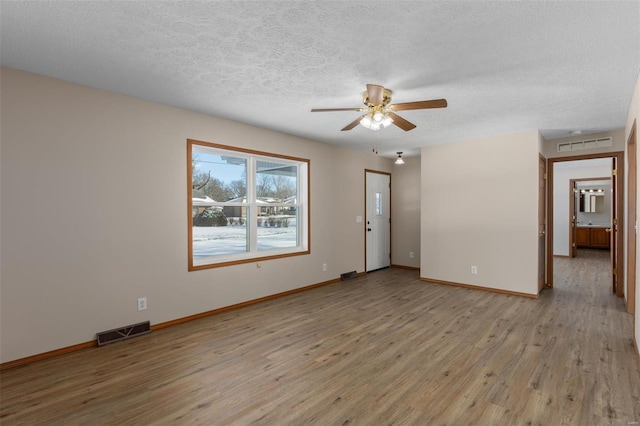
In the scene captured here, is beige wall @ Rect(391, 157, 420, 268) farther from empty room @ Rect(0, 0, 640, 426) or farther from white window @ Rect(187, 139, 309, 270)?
white window @ Rect(187, 139, 309, 270)

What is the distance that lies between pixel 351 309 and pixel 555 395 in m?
2.35

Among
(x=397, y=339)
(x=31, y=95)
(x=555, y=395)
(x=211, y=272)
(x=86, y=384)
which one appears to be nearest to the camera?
(x=555, y=395)

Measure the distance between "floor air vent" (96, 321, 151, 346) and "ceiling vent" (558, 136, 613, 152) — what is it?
6393mm

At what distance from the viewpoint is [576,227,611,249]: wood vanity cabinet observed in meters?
9.70

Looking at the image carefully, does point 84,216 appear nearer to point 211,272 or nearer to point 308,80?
point 211,272

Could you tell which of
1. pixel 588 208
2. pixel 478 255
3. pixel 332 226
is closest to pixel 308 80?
pixel 332 226

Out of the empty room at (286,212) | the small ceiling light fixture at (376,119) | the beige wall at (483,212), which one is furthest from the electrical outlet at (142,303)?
the beige wall at (483,212)

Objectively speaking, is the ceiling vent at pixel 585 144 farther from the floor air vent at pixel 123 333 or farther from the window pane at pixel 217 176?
the floor air vent at pixel 123 333

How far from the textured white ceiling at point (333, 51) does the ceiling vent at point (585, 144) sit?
1.44 m

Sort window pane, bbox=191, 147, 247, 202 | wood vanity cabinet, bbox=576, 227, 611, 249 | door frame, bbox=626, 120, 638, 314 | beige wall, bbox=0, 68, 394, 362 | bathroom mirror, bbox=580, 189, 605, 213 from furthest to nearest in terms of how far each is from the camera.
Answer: bathroom mirror, bbox=580, 189, 605, 213
wood vanity cabinet, bbox=576, 227, 611, 249
window pane, bbox=191, 147, 247, 202
door frame, bbox=626, 120, 638, 314
beige wall, bbox=0, 68, 394, 362

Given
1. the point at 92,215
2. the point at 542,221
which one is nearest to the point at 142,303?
the point at 92,215

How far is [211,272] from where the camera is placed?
4113 mm

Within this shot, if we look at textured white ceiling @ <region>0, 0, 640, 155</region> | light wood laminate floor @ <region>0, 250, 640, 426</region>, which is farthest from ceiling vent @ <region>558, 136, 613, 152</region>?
light wood laminate floor @ <region>0, 250, 640, 426</region>

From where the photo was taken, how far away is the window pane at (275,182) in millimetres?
4824
